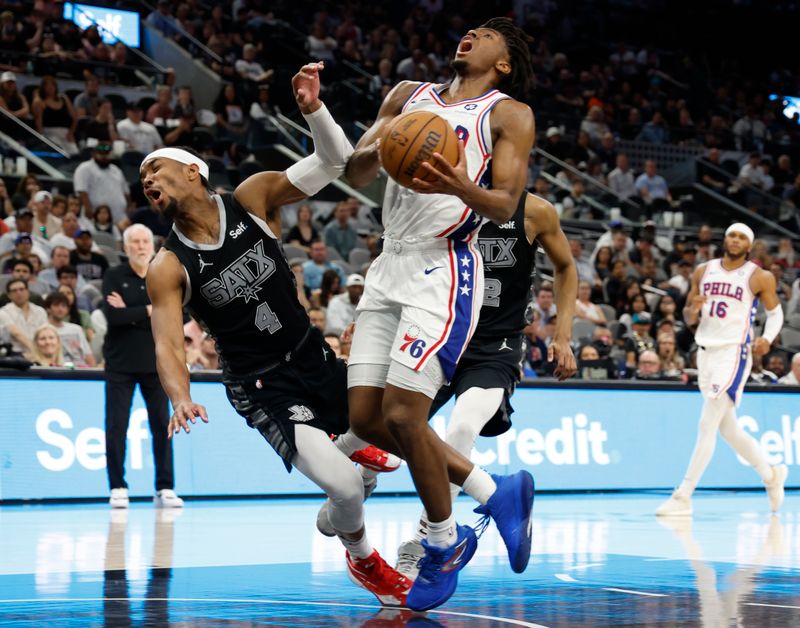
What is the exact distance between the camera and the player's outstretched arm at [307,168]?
4.99 m

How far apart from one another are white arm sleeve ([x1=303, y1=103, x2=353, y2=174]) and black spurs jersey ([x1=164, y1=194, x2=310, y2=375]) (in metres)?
0.42

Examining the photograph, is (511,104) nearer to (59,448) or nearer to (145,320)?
(145,320)

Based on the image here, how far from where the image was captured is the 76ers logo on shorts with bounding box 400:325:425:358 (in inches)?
183

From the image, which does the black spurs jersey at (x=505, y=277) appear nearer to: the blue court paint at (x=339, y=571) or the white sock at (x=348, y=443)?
the white sock at (x=348, y=443)

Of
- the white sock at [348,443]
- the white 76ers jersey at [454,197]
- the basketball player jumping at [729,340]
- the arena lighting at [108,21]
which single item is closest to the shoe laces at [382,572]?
the white sock at [348,443]

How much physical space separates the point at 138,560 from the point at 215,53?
14274 mm

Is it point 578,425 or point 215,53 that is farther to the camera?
point 215,53

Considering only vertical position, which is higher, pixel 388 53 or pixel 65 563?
pixel 388 53

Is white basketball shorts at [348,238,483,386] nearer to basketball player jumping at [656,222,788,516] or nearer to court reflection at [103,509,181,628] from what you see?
court reflection at [103,509,181,628]

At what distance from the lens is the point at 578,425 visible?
39.7ft

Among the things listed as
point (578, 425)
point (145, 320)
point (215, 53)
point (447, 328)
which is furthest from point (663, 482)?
point (215, 53)

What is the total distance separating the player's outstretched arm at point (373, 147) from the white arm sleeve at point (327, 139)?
10 centimetres

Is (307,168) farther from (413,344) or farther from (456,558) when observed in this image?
(456,558)

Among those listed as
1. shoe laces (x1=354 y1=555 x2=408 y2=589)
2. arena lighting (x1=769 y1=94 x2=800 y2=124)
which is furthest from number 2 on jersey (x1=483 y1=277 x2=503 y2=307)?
arena lighting (x1=769 y1=94 x2=800 y2=124)
